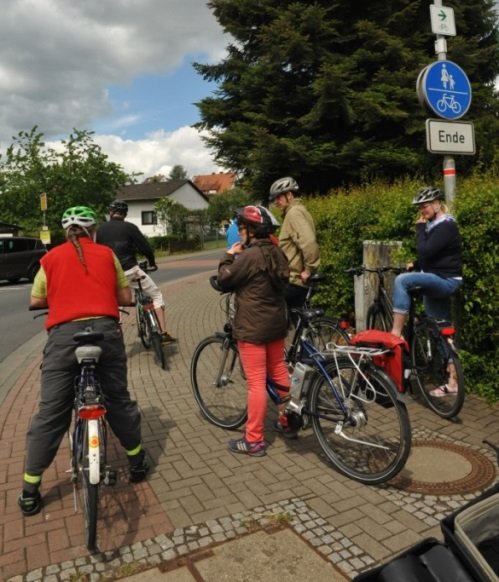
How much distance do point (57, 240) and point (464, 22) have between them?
83.1 feet

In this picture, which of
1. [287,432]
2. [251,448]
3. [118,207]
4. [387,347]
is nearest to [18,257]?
[118,207]

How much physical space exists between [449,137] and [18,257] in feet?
57.9

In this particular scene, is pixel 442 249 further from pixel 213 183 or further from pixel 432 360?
pixel 213 183

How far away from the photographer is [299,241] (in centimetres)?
550

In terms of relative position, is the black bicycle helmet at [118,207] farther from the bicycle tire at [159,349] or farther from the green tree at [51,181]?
the green tree at [51,181]

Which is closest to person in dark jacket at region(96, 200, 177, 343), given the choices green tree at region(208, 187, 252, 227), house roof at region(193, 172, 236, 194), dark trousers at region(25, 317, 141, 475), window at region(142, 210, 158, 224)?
dark trousers at region(25, 317, 141, 475)

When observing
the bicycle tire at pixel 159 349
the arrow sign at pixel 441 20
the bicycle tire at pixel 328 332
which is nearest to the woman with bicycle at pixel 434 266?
the bicycle tire at pixel 328 332

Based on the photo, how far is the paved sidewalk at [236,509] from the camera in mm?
2797

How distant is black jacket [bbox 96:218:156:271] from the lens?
661cm

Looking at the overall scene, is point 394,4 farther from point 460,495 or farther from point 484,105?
point 460,495

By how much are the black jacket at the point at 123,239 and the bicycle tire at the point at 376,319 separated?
2.85m

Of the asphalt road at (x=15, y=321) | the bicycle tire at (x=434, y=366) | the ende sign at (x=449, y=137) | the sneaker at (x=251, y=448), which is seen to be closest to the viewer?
the sneaker at (x=251, y=448)

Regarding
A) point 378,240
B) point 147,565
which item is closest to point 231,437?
point 147,565

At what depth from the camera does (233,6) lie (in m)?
17.0
